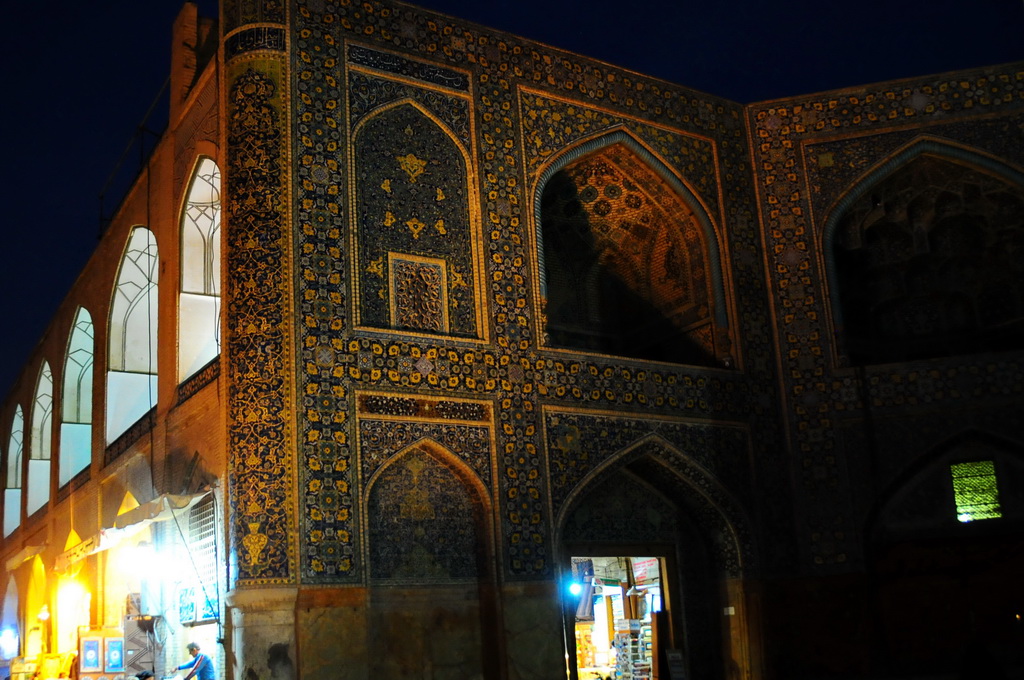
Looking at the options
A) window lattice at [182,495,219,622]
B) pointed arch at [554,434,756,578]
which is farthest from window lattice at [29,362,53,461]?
pointed arch at [554,434,756,578]

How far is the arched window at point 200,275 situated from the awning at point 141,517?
147 cm

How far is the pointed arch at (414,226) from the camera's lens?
1115cm

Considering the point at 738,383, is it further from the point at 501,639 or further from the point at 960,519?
the point at 501,639

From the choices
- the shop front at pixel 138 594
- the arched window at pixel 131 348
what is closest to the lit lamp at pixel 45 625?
the shop front at pixel 138 594

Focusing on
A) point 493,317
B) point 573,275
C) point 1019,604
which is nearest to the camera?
point 493,317

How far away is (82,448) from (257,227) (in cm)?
951

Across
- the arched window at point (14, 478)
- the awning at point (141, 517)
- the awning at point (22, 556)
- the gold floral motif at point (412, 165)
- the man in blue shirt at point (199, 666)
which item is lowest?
the man in blue shirt at point (199, 666)

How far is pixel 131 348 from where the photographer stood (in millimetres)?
15773

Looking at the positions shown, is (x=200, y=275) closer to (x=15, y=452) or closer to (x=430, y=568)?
(x=430, y=568)

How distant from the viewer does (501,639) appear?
10750mm

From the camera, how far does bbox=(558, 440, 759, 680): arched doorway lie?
12.5 meters

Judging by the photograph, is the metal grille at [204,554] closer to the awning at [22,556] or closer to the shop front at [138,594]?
the shop front at [138,594]

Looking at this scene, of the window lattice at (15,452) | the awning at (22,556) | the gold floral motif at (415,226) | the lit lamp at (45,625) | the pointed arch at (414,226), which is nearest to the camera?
the pointed arch at (414,226)

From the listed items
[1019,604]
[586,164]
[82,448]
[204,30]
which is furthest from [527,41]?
[82,448]
